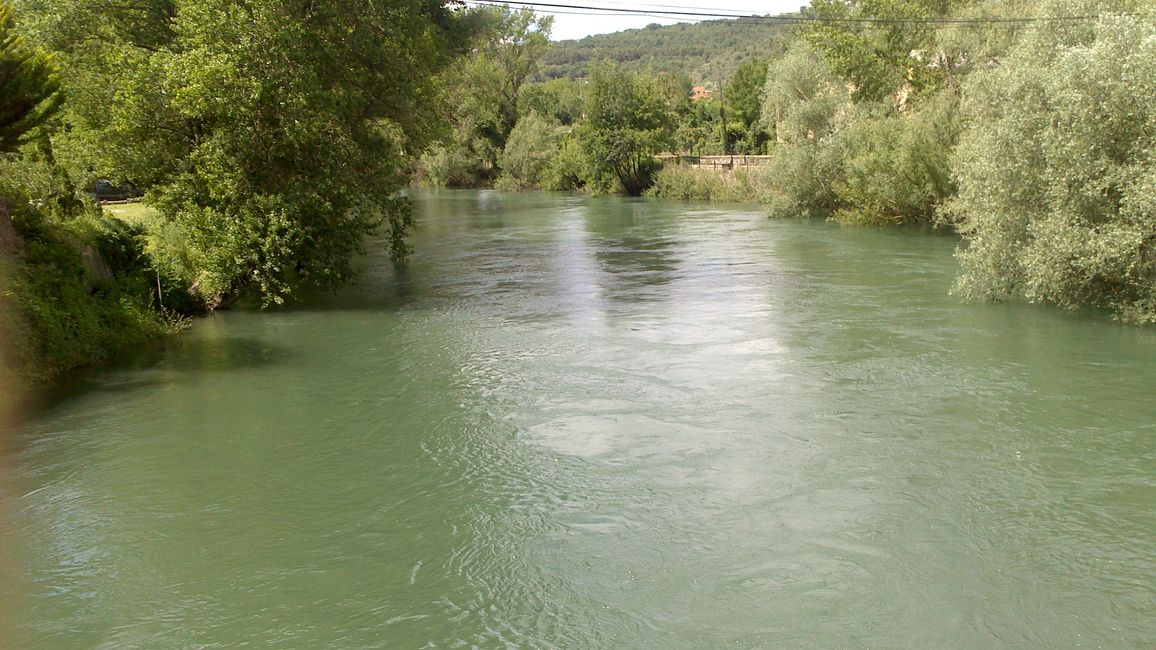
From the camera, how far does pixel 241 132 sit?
21.2 metres

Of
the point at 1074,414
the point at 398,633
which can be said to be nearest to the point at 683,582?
the point at 398,633

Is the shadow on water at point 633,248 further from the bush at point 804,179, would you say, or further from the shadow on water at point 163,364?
the shadow on water at point 163,364

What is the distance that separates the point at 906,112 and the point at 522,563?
35.2 meters

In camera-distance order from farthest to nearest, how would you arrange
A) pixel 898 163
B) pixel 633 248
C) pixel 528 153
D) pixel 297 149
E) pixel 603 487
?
pixel 528 153 → pixel 633 248 → pixel 898 163 → pixel 297 149 → pixel 603 487

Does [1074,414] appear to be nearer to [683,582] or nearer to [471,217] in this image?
[683,582]

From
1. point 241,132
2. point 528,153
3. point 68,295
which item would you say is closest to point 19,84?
point 68,295

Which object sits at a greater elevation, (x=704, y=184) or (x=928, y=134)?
(x=928, y=134)

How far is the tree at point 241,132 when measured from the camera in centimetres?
2061

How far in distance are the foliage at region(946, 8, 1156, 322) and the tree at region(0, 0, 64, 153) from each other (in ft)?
57.5

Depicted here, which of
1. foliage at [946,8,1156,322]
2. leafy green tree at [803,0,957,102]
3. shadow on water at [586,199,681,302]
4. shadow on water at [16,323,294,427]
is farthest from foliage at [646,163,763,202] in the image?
shadow on water at [16,323,294,427]

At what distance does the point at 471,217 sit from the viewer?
51750mm

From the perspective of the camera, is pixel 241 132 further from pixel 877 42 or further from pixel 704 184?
pixel 704 184

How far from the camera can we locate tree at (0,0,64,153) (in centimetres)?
1450

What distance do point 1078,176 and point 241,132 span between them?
58.5ft
